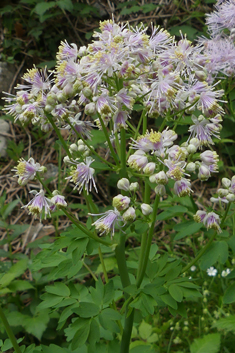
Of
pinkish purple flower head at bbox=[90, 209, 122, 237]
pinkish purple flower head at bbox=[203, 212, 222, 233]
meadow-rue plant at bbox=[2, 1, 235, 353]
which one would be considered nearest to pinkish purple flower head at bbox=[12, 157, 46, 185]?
meadow-rue plant at bbox=[2, 1, 235, 353]

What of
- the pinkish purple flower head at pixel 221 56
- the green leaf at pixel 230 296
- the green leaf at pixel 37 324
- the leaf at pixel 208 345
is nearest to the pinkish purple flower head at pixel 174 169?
the green leaf at pixel 230 296

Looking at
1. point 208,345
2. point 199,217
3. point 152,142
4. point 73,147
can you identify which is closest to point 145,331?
point 208,345

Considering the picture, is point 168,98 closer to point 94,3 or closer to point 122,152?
point 122,152

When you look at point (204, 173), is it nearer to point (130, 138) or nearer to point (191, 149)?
point (191, 149)

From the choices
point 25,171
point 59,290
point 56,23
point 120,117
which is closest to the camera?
point 120,117

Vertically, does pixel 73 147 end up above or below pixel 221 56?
above

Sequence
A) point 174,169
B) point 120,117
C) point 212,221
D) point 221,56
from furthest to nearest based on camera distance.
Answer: point 221,56, point 212,221, point 120,117, point 174,169

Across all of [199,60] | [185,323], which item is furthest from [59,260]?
[185,323]

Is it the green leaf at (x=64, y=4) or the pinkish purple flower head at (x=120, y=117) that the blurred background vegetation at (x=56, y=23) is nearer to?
the green leaf at (x=64, y=4)
